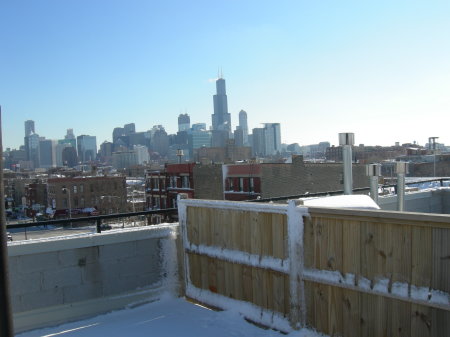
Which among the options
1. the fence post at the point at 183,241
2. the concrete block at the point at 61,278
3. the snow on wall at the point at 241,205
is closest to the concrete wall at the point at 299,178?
the fence post at the point at 183,241

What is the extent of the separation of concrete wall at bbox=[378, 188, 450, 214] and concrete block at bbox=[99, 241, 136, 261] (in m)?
7.64

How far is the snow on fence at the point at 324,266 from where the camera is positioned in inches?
169

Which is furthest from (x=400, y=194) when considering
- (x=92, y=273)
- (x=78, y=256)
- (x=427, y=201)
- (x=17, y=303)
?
(x=17, y=303)

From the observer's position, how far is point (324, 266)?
206 inches

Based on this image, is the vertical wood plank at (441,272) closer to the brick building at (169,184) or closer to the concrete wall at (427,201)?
the concrete wall at (427,201)

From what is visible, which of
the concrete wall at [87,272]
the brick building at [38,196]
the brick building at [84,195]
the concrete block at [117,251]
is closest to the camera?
the concrete wall at [87,272]

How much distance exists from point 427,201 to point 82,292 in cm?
1071

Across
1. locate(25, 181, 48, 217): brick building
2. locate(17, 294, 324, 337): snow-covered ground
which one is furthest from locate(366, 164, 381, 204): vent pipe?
locate(25, 181, 48, 217): brick building

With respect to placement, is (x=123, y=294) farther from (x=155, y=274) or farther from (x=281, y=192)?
(x=281, y=192)

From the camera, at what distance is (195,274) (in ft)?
23.7

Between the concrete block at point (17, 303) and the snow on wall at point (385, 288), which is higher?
the snow on wall at point (385, 288)

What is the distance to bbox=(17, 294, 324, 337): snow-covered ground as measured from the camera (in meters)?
5.86

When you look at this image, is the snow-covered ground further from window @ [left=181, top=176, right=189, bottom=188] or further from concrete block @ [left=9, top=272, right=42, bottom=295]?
window @ [left=181, top=176, right=189, bottom=188]

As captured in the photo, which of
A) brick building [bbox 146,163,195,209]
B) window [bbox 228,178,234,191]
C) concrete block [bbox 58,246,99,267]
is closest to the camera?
concrete block [bbox 58,246,99,267]
